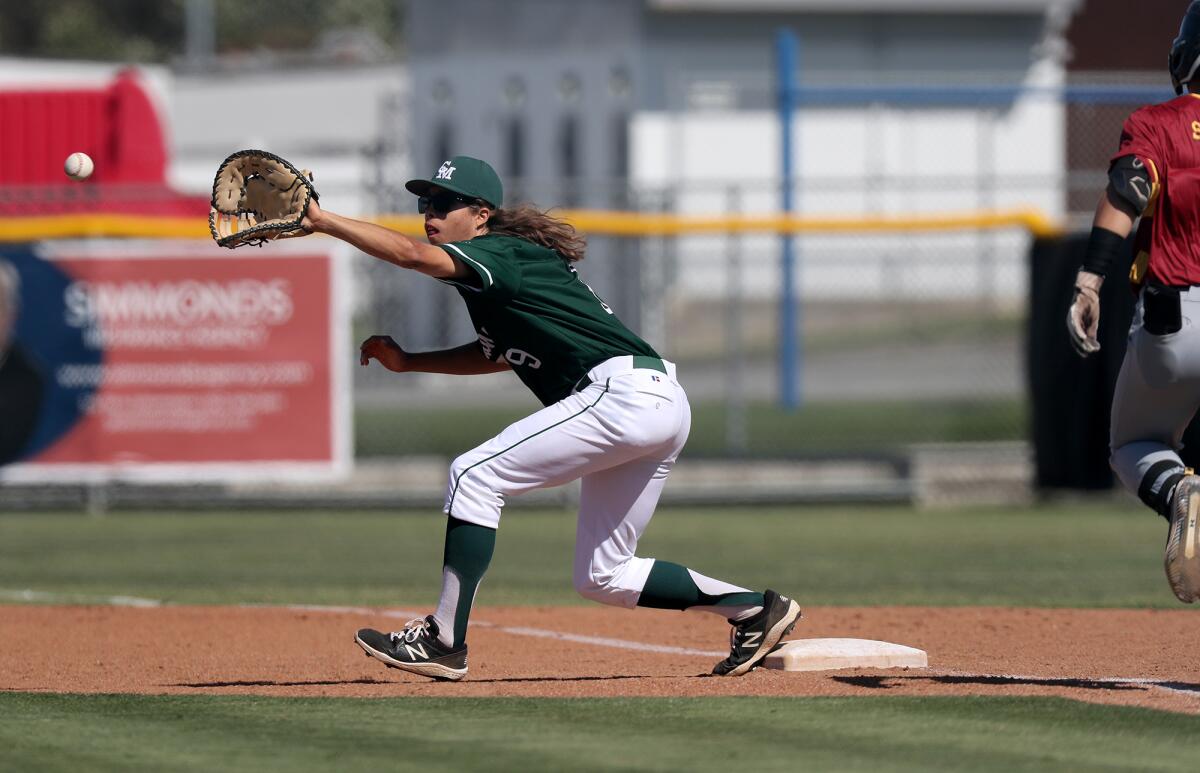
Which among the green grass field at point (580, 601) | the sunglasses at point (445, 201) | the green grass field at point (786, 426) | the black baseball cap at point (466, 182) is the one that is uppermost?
the black baseball cap at point (466, 182)

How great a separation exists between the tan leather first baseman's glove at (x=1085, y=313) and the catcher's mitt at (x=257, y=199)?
241 centimetres

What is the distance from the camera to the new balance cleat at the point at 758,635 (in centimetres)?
625

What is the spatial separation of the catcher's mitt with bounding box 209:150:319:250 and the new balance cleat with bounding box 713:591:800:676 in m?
2.09

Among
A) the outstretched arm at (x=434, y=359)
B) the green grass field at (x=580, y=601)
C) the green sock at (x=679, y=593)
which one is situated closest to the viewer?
the green grass field at (x=580, y=601)

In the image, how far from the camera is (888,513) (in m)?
14.2

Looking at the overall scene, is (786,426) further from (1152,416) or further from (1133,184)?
(1133,184)

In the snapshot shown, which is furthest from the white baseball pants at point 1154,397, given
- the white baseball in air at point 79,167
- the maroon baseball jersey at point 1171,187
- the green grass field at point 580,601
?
the white baseball in air at point 79,167

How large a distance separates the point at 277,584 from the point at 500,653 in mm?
3177

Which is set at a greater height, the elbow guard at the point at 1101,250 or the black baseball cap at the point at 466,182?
the black baseball cap at the point at 466,182

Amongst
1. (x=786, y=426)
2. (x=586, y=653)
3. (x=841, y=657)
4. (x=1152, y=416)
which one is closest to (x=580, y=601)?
(x=586, y=653)

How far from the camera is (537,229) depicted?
6.03m

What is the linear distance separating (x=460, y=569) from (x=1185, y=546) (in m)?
2.28

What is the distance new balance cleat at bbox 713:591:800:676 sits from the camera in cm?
625

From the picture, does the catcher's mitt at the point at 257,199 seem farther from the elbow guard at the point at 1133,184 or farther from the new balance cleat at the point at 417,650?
the elbow guard at the point at 1133,184
